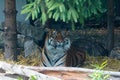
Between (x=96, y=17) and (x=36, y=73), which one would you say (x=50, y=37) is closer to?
(x=36, y=73)

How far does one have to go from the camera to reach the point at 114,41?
7.55m

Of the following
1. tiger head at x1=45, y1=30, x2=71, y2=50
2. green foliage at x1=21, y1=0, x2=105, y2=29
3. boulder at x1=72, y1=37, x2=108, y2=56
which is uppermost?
green foliage at x1=21, y1=0, x2=105, y2=29

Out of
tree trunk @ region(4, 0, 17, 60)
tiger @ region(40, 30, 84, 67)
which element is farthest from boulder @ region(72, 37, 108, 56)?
tree trunk @ region(4, 0, 17, 60)

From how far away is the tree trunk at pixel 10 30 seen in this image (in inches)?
249

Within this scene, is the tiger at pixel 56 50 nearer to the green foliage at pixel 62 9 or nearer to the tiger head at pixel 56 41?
the tiger head at pixel 56 41

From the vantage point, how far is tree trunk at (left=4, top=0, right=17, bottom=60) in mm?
6332

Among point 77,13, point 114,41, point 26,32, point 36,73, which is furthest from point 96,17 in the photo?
point 36,73

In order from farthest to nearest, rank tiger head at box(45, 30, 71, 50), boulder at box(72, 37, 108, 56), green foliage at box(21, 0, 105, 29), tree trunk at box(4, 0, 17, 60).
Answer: boulder at box(72, 37, 108, 56) < tree trunk at box(4, 0, 17, 60) < tiger head at box(45, 30, 71, 50) < green foliage at box(21, 0, 105, 29)

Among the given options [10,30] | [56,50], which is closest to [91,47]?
[56,50]

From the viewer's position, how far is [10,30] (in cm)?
Answer: 642

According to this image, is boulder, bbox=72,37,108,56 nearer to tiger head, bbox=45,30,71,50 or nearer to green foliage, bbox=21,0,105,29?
tiger head, bbox=45,30,71,50

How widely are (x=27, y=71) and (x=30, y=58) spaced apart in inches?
60.3

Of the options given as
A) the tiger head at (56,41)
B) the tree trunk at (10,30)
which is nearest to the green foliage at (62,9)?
the tiger head at (56,41)

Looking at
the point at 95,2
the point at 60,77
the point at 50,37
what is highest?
the point at 95,2
